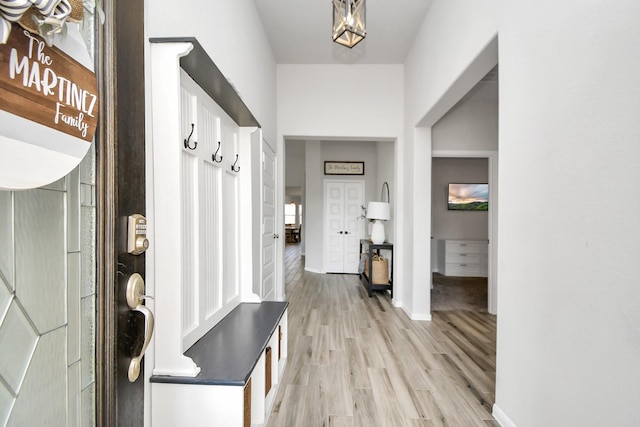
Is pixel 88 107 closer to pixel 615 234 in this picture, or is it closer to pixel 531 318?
pixel 615 234

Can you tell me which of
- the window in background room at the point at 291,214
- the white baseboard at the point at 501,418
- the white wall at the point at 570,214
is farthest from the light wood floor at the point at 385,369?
the window in background room at the point at 291,214

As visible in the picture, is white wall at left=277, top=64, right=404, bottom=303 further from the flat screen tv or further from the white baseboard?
the flat screen tv

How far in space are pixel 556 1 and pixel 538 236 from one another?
102 cm

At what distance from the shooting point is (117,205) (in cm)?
66

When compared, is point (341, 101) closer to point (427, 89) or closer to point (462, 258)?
point (427, 89)

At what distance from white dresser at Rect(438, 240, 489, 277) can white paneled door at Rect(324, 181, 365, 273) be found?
5.88 feet

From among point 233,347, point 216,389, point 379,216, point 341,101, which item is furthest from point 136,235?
point 379,216

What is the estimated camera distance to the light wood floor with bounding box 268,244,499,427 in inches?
70.6

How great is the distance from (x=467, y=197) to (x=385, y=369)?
16.8ft

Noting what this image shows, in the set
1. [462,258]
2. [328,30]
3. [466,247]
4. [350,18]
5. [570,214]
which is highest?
[328,30]

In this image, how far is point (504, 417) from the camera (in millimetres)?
1675

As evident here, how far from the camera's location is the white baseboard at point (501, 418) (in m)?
1.63

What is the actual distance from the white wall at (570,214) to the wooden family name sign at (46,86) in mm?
1488

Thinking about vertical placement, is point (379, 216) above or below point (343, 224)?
above
